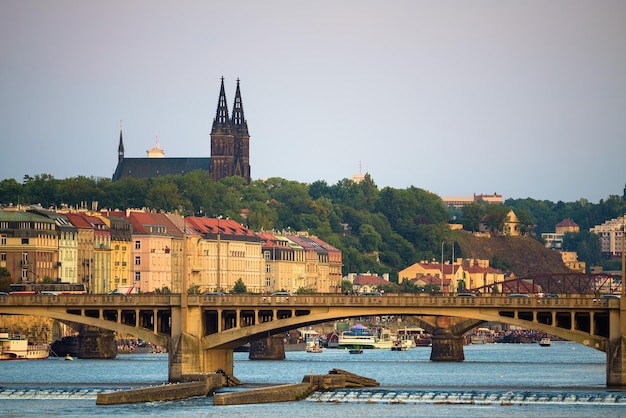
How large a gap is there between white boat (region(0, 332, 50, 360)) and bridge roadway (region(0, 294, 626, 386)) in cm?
4147

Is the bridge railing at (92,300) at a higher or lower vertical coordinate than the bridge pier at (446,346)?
higher

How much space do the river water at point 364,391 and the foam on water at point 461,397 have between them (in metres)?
0.05

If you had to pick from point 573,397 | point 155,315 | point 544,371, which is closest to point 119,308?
point 155,315

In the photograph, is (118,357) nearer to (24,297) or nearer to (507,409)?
(24,297)

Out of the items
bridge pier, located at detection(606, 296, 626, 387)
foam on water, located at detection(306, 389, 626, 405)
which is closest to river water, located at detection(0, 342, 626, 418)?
foam on water, located at detection(306, 389, 626, 405)

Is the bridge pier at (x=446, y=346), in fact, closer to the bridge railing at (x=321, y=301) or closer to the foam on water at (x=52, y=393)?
the bridge railing at (x=321, y=301)

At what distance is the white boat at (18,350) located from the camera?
184562 millimetres

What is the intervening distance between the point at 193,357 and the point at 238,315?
3938mm

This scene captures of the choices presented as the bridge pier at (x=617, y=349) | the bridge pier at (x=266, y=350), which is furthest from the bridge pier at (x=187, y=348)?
the bridge pier at (x=266, y=350)

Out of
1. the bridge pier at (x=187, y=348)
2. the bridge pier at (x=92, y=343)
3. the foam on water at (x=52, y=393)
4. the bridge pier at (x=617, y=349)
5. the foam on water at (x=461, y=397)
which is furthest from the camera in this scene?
the bridge pier at (x=92, y=343)

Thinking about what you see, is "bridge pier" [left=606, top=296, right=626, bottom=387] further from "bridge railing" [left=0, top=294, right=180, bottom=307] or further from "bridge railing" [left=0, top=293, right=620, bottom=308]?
"bridge railing" [left=0, top=294, right=180, bottom=307]

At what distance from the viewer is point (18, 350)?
18512 cm

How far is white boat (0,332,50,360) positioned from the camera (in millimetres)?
184562

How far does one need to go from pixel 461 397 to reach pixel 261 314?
19.4 meters
